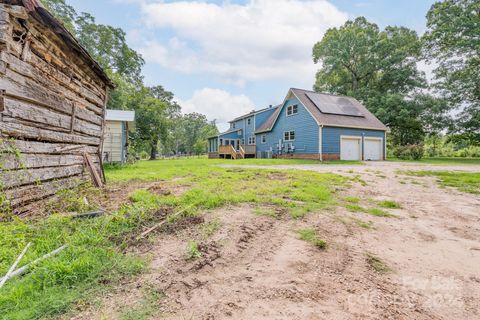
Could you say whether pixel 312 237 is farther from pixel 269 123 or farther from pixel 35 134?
pixel 269 123

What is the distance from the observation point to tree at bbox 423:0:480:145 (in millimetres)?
17477

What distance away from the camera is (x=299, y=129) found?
17938 millimetres

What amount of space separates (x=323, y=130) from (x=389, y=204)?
12.8 m

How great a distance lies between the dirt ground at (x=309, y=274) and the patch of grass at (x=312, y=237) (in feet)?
0.23

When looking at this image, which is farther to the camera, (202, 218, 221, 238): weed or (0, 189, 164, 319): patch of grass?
(202, 218, 221, 238): weed

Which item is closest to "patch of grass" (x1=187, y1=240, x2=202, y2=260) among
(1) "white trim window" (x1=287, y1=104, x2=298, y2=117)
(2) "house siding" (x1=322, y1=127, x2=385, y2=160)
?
(2) "house siding" (x1=322, y1=127, x2=385, y2=160)

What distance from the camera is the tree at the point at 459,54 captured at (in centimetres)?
1748

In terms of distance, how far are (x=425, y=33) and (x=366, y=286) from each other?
2668 centimetres

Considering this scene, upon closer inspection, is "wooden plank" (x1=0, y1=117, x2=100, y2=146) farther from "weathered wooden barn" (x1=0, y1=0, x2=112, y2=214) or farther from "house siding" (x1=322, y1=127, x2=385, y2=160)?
"house siding" (x1=322, y1=127, x2=385, y2=160)

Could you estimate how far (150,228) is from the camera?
2695mm

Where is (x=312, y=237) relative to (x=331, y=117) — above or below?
below

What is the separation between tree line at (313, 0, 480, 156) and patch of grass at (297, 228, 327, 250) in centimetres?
2078

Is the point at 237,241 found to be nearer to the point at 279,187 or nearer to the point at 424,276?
the point at 424,276

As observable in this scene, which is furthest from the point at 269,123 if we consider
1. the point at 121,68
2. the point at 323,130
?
the point at 121,68
